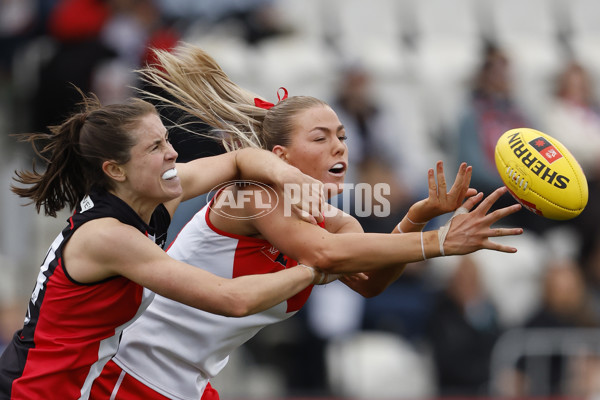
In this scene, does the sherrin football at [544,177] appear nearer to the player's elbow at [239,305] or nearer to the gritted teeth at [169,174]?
the player's elbow at [239,305]

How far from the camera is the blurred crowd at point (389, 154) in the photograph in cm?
805

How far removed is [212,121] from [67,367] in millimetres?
1480

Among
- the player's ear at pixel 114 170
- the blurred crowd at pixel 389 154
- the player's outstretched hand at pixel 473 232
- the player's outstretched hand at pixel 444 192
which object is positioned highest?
the player's ear at pixel 114 170

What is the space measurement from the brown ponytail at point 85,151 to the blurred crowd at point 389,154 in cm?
352

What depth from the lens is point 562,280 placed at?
27.5 ft

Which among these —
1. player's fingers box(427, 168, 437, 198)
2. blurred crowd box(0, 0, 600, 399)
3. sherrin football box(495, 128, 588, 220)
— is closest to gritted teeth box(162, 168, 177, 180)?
player's fingers box(427, 168, 437, 198)

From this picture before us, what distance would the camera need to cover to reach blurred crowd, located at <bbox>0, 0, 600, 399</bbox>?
805 cm

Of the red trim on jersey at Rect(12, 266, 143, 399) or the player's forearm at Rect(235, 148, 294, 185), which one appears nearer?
the red trim on jersey at Rect(12, 266, 143, 399)

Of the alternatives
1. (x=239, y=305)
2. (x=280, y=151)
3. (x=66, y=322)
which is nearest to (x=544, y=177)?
(x=280, y=151)

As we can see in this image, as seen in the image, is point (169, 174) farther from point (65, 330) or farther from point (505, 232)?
point (505, 232)

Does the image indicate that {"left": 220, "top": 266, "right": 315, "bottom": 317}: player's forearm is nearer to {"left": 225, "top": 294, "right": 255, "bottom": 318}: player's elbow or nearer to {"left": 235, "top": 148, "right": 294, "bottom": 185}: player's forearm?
{"left": 225, "top": 294, "right": 255, "bottom": 318}: player's elbow

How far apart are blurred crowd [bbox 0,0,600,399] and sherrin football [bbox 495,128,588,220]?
3782 mm

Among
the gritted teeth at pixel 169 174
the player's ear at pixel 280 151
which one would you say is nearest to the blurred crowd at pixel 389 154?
the player's ear at pixel 280 151

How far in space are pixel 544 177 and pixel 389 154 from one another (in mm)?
4639
